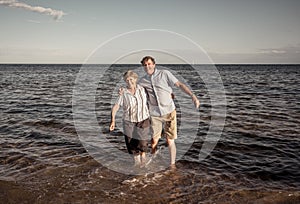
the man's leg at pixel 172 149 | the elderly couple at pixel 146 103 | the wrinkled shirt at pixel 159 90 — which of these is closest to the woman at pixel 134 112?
the elderly couple at pixel 146 103

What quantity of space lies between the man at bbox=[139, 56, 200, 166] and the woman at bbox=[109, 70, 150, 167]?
9.3 inches

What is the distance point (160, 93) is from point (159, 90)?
0.26 ft

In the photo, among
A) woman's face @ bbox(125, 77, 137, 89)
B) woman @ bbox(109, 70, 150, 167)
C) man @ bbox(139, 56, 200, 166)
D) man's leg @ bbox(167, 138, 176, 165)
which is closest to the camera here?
woman's face @ bbox(125, 77, 137, 89)

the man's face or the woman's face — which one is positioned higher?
the man's face

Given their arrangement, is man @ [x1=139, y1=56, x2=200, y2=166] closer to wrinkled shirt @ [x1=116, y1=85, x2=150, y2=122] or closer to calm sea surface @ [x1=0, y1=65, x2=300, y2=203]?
wrinkled shirt @ [x1=116, y1=85, x2=150, y2=122]

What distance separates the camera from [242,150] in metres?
8.86

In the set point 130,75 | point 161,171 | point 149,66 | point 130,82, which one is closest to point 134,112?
point 130,82

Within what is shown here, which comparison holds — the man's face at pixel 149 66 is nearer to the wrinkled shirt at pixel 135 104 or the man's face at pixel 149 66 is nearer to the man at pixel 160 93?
the man at pixel 160 93

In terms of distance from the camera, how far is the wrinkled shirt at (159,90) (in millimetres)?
6348

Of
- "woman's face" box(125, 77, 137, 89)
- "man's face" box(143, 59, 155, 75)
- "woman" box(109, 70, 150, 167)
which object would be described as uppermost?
"man's face" box(143, 59, 155, 75)

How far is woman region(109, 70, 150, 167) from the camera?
6168 mm

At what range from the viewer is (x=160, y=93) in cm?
643

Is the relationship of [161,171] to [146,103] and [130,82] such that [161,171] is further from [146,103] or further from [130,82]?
[130,82]

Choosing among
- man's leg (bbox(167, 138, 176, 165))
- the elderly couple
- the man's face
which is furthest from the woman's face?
man's leg (bbox(167, 138, 176, 165))
